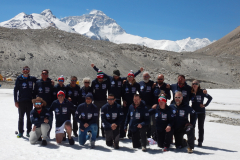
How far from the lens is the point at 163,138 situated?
6.48m

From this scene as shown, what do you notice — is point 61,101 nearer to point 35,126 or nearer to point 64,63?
point 35,126

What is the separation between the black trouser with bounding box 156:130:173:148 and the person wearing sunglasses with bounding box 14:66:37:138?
3869 millimetres

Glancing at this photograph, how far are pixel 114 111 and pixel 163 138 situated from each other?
1.53 meters

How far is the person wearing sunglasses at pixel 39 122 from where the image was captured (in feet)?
21.2

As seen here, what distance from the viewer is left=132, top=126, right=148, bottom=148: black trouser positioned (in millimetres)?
6227

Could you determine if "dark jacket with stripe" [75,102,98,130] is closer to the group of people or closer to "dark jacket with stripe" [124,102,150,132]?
the group of people

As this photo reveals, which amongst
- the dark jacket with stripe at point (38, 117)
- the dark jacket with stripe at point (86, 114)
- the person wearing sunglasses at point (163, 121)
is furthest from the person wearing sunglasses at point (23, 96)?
the person wearing sunglasses at point (163, 121)

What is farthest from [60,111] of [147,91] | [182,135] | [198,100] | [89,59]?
[89,59]

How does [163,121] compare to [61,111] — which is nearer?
[163,121]

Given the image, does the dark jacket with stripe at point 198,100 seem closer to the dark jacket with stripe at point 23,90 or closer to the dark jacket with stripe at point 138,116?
the dark jacket with stripe at point 138,116

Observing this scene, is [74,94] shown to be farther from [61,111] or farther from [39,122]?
[39,122]

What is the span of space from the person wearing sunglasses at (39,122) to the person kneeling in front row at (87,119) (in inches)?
34.2

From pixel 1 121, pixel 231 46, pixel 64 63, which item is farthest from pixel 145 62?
pixel 231 46

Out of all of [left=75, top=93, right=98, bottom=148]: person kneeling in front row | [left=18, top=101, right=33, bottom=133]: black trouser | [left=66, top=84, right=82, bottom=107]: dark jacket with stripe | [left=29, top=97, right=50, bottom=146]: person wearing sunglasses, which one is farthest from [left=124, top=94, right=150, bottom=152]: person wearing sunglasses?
[left=18, top=101, right=33, bottom=133]: black trouser
